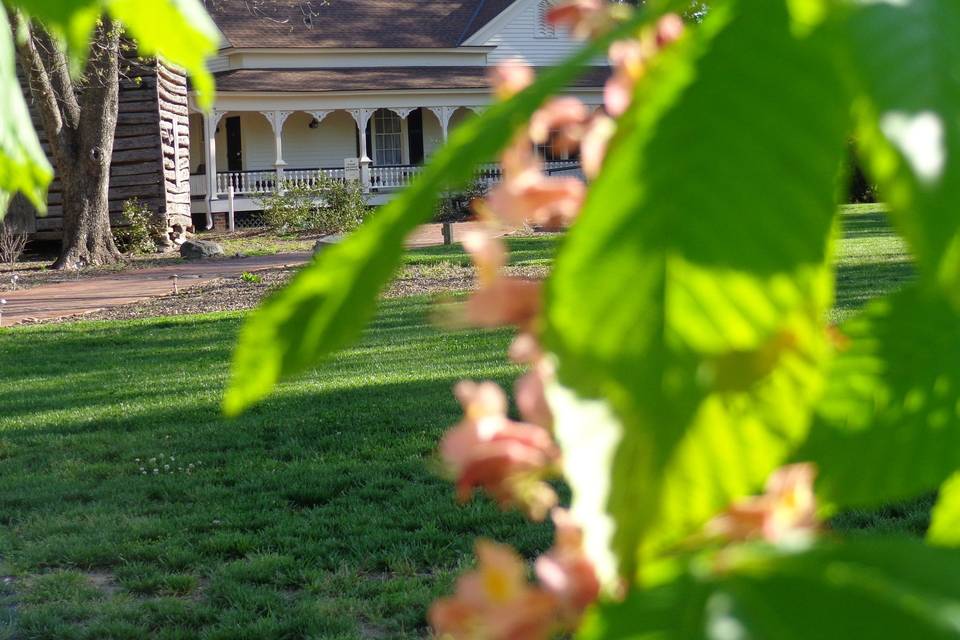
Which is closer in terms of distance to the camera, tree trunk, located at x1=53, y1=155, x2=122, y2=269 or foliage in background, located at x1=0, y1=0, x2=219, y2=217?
foliage in background, located at x1=0, y1=0, x2=219, y2=217

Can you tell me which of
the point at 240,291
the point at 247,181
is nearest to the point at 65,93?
the point at 240,291

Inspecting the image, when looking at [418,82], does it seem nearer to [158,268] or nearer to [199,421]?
[158,268]

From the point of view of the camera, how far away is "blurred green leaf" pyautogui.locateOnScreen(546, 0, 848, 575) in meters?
0.28

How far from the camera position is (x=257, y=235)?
29688 millimetres

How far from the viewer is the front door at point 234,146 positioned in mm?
35500

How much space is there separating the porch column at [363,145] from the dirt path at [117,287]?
10.6m

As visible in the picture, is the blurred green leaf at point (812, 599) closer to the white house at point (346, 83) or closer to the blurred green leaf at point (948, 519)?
the blurred green leaf at point (948, 519)

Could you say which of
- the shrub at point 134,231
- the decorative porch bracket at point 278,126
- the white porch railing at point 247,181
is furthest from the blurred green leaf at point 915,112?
the decorative porch bracket at point 278,126

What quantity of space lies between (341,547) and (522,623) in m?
5.83

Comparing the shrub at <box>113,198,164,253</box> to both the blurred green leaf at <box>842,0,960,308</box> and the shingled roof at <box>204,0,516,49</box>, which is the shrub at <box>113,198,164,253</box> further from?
the blurred green leaf at <box>842,0,960,308</box>

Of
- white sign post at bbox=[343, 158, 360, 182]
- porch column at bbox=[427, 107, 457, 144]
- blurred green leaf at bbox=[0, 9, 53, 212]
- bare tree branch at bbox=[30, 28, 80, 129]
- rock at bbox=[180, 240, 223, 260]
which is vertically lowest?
rock at bbox=[180, 240, 223, 260]

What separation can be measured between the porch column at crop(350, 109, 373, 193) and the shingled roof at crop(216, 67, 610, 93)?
33.3 inches

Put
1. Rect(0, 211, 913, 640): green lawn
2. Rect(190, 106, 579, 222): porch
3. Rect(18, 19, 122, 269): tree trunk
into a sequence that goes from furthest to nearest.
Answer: Rect(190, 106, 579, 222): porch
Rect(18, 19, 122, 269): tree trunk
Rect(0, 211, 913, 640): green lawn

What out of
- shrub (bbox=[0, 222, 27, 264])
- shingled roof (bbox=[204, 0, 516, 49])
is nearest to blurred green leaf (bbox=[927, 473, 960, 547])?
shrub (bbox=[0, 222, 27, 264])
